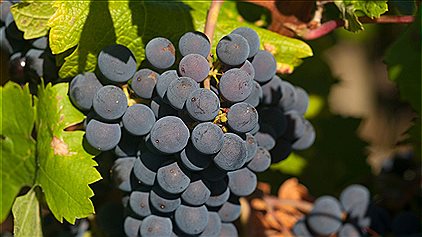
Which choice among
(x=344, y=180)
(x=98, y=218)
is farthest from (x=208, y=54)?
(x=344, y=180)

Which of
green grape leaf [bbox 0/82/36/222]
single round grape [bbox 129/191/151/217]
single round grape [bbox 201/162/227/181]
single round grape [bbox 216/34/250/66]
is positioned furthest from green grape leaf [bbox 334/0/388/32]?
green grape leaf [bbox 0/82/36/222]

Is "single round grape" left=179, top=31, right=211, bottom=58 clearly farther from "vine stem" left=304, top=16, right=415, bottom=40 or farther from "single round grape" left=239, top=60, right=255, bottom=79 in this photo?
"vine stem" left=304, top=16, right=415, bottom=40

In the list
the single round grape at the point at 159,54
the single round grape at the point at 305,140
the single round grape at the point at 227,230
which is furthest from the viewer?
the single round grape at the point at 305,140

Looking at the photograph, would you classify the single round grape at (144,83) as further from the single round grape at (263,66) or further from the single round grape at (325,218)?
the single round grape at (325,218)

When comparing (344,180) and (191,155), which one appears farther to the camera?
(344,180)

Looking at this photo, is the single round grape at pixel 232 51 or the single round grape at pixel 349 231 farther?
the single round grape at pixel 349 231

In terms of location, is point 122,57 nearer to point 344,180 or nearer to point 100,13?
point 100,13

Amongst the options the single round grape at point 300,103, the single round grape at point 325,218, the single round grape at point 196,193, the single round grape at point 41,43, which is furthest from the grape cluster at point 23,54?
the single round grape at point 325,218
